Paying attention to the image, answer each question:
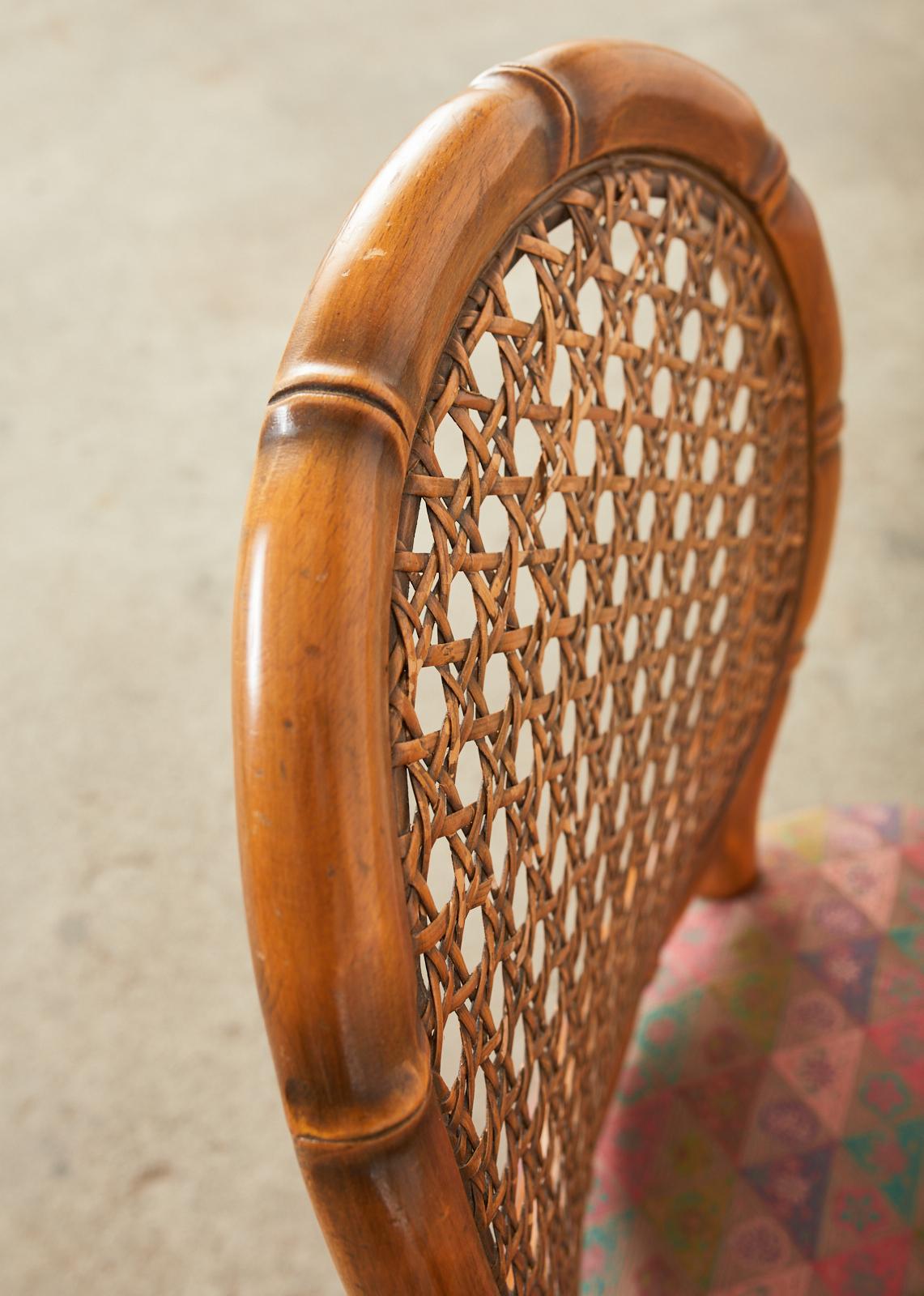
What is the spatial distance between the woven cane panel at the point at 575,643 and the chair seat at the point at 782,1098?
79 millimetres

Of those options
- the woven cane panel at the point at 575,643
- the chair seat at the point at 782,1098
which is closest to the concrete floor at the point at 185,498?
the chair seat at the point at 782,1098

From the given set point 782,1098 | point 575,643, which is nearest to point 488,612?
point 575,643

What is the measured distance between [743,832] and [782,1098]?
0.53ft

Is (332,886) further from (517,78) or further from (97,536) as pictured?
(97,536)

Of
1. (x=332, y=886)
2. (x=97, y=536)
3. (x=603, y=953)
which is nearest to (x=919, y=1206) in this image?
(x=603, y=953)

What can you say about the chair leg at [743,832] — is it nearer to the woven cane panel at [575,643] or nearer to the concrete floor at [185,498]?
the woven cane panel at [575,643]

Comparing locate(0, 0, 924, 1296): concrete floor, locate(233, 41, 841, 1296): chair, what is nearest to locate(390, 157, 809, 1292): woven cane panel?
locate(233, 41, 841, 1296): chair

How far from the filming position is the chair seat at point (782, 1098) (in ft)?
1.97

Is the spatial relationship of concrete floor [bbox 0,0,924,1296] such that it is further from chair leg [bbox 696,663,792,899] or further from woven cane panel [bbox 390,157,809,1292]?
woven cane panel [bbox 390,157,809,1292]

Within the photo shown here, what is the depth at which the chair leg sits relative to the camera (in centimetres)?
73

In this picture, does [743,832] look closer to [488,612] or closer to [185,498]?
[488,612]

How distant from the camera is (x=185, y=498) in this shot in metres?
2.01

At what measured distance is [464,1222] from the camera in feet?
1.05

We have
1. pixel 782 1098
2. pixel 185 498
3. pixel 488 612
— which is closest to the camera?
pixel 488 612
